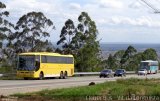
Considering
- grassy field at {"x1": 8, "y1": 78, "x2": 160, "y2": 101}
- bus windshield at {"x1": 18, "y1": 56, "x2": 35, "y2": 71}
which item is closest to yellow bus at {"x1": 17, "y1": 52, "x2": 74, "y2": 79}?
bus windshield at {"x1": 18, "y1": 56, "x2": 35, "y2": 71}

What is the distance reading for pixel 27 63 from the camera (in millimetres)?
49188

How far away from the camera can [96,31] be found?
273ft

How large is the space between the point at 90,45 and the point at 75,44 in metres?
3.08

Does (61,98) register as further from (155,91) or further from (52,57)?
(52,57)

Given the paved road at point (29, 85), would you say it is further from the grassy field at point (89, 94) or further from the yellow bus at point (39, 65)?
the yellow bus at point (39, 65)

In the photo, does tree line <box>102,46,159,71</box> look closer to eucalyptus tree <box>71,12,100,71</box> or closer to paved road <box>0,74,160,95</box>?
eucalyptus tree <box>71,12,100,71</box>

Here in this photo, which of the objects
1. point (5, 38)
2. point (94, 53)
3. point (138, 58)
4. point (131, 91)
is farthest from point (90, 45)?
point (131, 91)

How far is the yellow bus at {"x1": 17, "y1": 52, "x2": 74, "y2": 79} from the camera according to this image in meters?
49.1

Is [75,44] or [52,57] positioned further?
[75,44]

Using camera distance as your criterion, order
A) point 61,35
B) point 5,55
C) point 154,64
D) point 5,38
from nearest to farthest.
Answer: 1. point 5,38
2. point 5,55
3. point 61,35
4. point 154,64

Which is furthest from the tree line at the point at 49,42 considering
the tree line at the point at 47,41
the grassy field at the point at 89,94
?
the grassy field at the point at 89,94

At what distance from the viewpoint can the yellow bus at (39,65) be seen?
4909cm

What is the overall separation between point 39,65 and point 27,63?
4.49 ft

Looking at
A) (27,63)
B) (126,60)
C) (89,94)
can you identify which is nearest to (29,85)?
(89,94)
